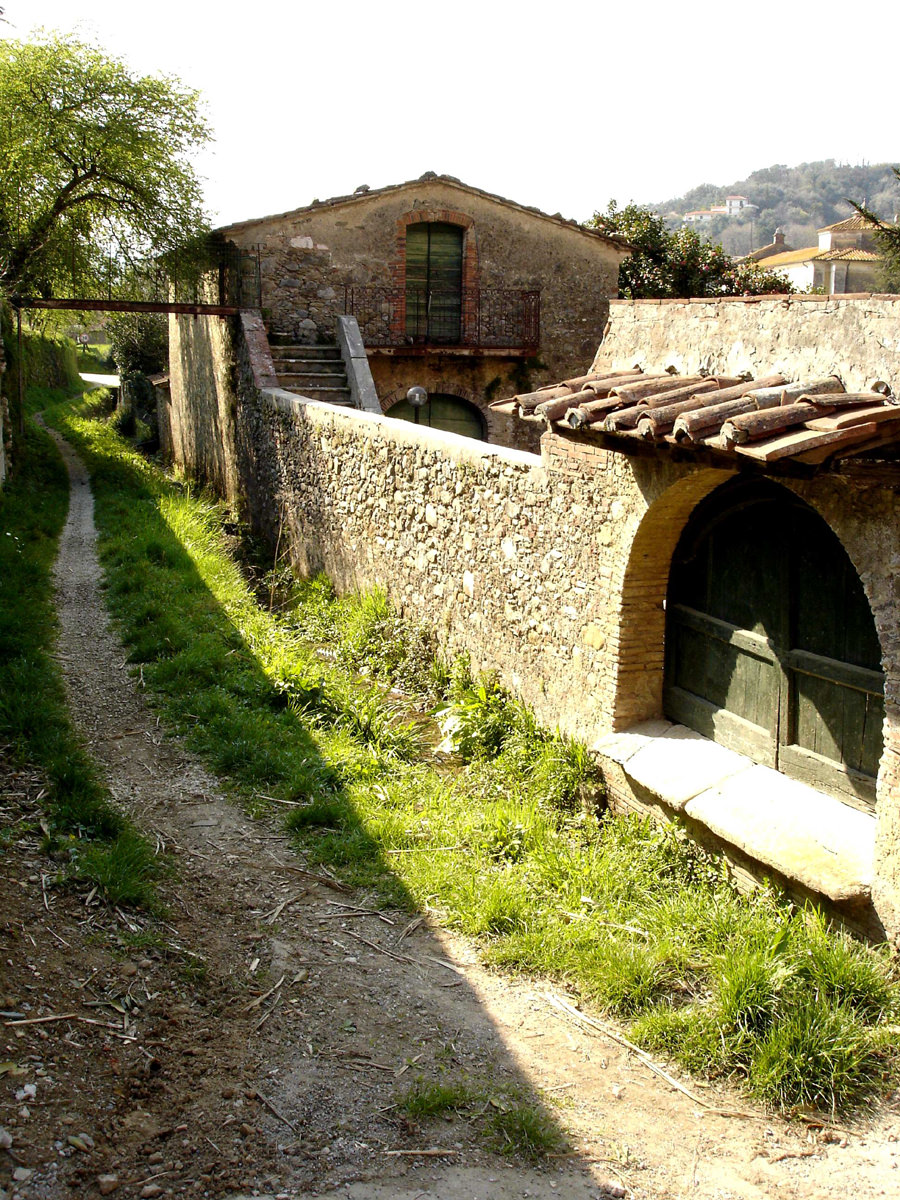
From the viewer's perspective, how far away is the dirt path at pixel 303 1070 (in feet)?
11.3

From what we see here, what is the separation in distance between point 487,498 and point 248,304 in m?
10.3

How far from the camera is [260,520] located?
14.7 meters

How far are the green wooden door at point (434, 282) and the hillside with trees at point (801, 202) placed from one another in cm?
9013

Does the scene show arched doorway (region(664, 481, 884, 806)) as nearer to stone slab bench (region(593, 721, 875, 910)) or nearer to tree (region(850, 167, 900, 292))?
stone slab bench (region(593, 721, 875, 910))

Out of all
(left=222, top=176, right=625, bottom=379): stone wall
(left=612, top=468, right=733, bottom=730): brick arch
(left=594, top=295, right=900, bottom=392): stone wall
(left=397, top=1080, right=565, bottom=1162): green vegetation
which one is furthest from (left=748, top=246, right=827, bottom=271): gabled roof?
(left=397, top=1080, right=565, bottom=1162): green vegetation

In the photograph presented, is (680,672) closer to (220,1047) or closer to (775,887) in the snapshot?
(775,887)

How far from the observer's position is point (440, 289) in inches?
686

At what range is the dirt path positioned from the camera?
344 cm

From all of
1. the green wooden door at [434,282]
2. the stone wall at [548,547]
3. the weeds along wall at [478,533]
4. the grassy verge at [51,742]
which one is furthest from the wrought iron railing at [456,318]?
the grassy verge at [51,742]

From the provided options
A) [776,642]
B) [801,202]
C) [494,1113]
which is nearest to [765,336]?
[776,642]

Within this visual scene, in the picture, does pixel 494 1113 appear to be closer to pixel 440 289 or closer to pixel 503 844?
pixel 503 844

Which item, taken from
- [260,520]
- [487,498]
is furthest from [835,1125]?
[260,520]

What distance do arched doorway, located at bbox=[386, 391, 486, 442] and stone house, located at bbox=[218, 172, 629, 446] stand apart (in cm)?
2

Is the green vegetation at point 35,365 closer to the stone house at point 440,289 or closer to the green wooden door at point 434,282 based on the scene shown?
the stone house at point 440,289
